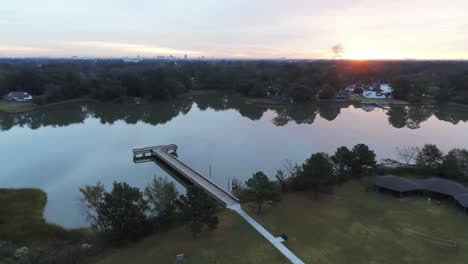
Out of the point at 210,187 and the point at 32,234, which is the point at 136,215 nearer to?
the point at 32,234

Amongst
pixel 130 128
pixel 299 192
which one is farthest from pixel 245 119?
pixel 299 192

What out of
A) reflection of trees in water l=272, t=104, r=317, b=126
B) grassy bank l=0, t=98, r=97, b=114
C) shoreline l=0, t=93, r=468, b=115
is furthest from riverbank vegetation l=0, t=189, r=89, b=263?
shoreline l=0, t=93, r=468, b=115

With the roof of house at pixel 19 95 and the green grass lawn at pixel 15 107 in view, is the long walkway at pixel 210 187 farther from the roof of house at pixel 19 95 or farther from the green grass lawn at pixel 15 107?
the roof of house at pixel 19 95

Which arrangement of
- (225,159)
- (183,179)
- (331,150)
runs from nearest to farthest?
(183,179)
(225,159)
(331,150)

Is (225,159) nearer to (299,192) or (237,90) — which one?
(299,192)

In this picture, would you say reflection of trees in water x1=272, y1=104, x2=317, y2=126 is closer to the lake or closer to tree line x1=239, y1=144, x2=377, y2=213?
the lake
